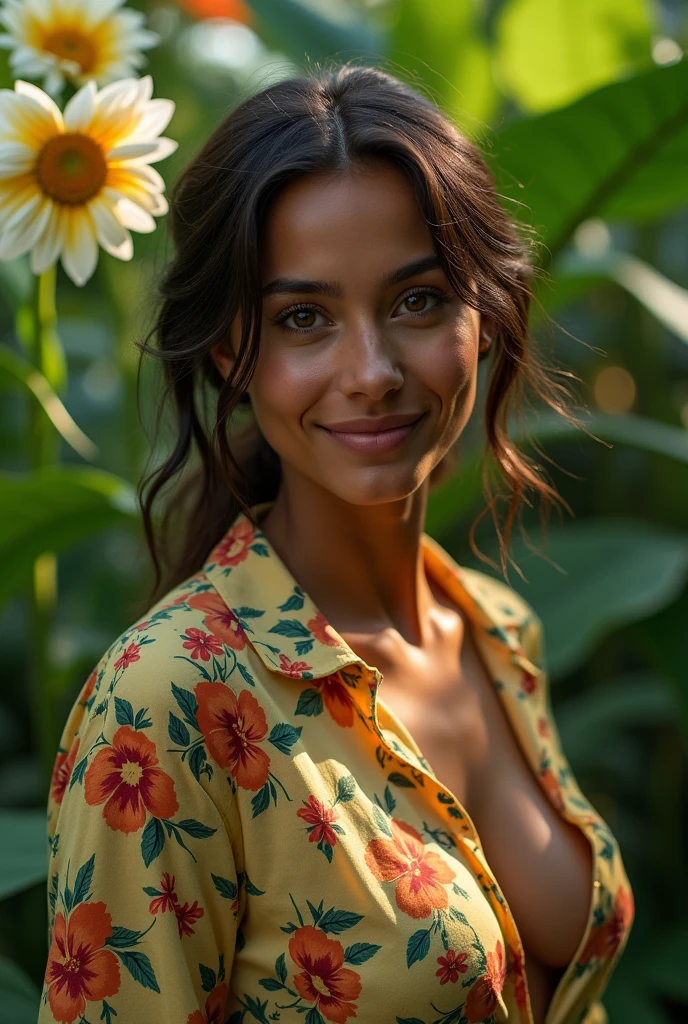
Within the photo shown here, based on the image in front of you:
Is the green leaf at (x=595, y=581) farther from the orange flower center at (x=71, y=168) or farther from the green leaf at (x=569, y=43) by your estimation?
the orange flower center at (x=71, y=168)

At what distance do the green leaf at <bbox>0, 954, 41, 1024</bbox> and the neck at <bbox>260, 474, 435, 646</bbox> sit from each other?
0.44 meters

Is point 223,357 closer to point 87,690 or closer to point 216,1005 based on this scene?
point 87,690

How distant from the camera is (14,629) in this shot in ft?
6.89

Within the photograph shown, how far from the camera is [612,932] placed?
0.98 metres

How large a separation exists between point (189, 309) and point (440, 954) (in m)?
0.50

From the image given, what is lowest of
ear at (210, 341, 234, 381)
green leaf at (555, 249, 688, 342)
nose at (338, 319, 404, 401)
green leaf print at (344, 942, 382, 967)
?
green leaf print at (344, 942, 382, 967)

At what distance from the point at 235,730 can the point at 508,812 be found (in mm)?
306

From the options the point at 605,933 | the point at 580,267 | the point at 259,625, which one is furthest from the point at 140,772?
the point at 580,267

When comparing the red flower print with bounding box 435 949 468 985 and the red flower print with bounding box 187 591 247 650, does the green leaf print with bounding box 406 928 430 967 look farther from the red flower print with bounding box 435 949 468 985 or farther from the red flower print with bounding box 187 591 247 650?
the red flower print with bounding box 187 591 247 650

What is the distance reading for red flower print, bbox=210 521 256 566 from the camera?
35.9 inches

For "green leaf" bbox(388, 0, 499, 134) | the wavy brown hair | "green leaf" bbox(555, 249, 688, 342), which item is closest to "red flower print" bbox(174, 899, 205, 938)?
the wavy brown hair

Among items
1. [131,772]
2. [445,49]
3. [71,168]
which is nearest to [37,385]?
[71,168]

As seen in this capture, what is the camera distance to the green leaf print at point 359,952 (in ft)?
2.53

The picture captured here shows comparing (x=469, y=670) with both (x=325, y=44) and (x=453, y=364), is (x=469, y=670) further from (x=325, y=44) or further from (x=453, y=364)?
(x=325, y=44)
